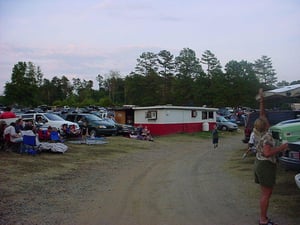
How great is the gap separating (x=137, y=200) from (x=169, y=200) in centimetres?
66

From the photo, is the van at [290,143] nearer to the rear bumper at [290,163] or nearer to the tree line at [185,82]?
the rear bumper at [290,163]

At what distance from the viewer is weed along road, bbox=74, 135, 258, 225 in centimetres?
683

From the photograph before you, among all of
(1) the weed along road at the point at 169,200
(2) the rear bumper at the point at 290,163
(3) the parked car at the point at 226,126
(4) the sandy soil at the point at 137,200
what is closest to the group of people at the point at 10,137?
(4) the sandy soil at the point at 137,200

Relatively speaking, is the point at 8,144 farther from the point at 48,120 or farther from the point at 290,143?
the point at 290,143

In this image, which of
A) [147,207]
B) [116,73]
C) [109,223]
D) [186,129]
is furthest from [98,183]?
[116,73]

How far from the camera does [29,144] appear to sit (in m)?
15.0

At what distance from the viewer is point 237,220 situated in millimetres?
6645

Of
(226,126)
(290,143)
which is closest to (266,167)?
(290,143)

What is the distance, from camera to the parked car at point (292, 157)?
8.09 m

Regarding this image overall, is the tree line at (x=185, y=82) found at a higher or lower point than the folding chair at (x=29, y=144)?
higher

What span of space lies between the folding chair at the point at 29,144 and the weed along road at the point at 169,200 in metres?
3.69

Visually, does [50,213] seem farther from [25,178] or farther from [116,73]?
[116,73]

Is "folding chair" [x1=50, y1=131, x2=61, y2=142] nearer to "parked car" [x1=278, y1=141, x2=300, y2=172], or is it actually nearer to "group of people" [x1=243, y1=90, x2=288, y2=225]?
"parked car" [x1=278, y1=141, x2=300, y2=172]

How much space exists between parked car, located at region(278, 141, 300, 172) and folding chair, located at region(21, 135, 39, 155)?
31.0ft
